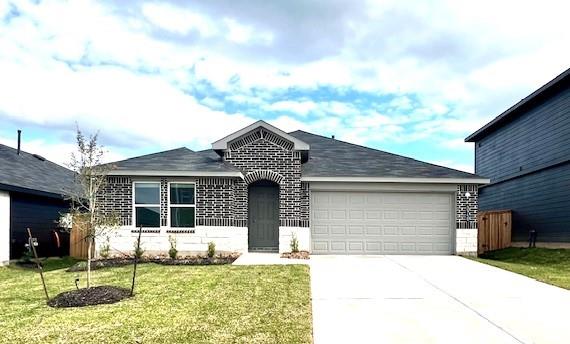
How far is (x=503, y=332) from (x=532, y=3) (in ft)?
28.5

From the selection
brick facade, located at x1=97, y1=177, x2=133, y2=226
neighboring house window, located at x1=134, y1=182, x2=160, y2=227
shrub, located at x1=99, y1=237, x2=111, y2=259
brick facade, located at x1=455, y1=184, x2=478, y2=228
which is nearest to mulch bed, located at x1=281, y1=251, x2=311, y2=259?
neighboring house window, located at x1=134, y1=182, x2=160, y2=227

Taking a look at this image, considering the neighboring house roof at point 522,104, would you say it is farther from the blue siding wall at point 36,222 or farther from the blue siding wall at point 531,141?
the blue siding wall at point 36,222

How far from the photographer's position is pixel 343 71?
14664 millimetres

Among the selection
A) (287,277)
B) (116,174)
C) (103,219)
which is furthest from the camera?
(116,174)

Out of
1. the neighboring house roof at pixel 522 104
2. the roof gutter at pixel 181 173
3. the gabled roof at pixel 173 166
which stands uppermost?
the neighboring house roof at pixel 522 104

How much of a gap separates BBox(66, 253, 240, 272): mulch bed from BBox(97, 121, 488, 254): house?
59cm

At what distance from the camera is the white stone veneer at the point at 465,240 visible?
15.1m

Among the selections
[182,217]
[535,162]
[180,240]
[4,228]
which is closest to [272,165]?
[182,217]

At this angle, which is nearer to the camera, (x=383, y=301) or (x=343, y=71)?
(x=383, y=301)

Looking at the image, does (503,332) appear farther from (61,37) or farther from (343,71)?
(61,37)

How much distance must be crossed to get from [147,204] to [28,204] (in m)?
4.76

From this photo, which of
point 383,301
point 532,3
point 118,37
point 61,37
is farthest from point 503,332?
point 61,37

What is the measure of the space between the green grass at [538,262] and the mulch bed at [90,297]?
867 cm

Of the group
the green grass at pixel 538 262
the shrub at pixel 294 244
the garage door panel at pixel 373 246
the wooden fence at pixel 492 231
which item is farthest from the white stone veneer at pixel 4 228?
the wooden fence at pixel 492 231
